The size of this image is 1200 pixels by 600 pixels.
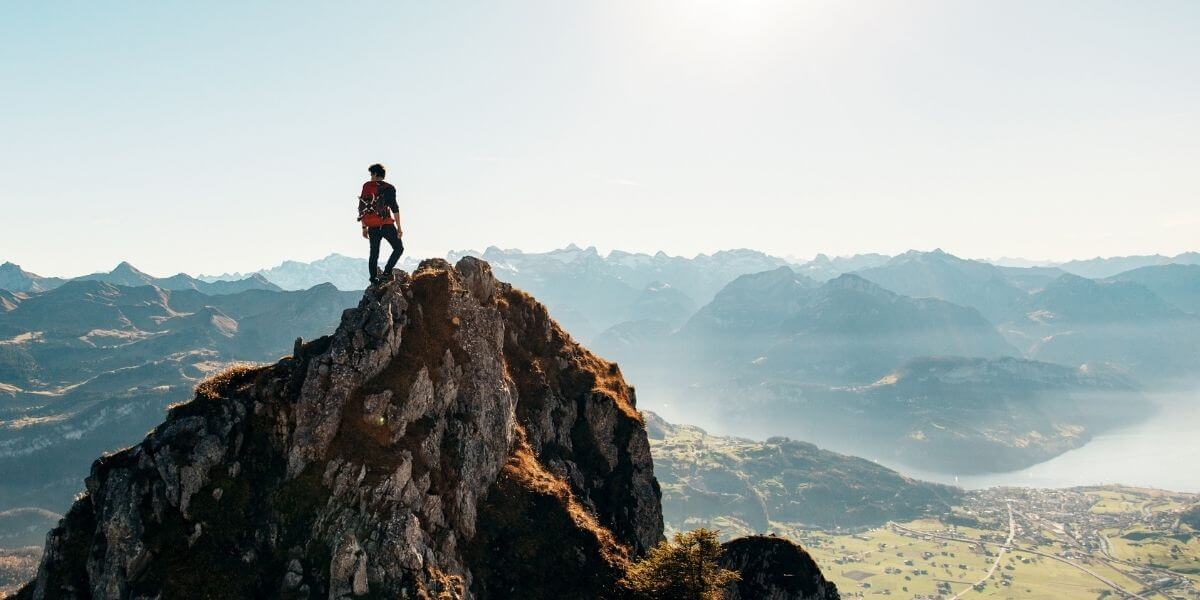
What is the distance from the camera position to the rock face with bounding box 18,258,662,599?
29219 mm

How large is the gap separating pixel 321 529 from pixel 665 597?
17334 millimetres

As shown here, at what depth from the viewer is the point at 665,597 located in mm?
33281

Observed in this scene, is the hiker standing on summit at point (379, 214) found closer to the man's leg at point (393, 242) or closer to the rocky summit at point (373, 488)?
the man's leg at point (393, 242)

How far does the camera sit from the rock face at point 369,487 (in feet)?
95.9

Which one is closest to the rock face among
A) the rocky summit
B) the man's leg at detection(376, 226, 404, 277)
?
the rocky summit

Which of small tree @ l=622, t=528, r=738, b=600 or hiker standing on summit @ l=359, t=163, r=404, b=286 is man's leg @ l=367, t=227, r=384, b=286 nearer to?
hiker standing on summit @ l=359, t=163, r=404, b=286

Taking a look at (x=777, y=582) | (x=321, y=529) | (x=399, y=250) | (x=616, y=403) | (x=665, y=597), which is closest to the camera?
(x=321, y=529)

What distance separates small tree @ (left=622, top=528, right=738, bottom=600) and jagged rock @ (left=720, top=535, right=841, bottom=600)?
1144cm

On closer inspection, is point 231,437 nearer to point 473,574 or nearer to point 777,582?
point 473,574

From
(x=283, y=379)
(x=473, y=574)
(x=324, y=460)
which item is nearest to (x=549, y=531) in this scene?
(x=473, y=574)

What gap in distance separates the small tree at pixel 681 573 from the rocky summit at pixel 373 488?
2.16 m

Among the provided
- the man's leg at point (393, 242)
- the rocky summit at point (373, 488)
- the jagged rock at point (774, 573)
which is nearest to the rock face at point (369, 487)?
the rocky summit at point (373, 488)

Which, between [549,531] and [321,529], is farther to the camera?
[549,531]

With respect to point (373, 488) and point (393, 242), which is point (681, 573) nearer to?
point (373, 488)
